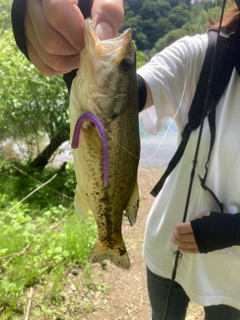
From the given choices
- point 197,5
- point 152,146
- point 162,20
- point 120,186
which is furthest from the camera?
point 152,146

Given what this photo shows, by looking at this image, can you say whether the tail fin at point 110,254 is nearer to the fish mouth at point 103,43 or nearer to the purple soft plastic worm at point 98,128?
the purple soft plastic worm at point 98,128

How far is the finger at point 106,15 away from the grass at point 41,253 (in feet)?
6.08

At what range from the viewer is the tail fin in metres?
1.12

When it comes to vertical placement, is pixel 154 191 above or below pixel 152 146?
above

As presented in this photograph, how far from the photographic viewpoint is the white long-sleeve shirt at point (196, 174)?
4.36 feet

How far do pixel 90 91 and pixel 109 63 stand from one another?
10 cm

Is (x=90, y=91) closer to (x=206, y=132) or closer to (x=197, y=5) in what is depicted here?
(x=206, y=132)

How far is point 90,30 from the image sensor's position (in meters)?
0.79

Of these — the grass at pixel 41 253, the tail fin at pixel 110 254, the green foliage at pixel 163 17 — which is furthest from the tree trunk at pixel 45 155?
the tail fin at pixel 110 254

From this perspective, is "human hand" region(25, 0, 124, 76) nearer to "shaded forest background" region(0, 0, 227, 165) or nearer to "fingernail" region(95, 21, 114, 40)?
"fingernail" region(95, 21, 114, 40)

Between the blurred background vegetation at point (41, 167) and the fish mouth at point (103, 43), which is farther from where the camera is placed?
the blurred background vegetation at point (41, 167)

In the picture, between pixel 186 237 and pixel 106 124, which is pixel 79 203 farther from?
pixel 186 237

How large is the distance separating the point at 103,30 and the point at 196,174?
31.1 inches

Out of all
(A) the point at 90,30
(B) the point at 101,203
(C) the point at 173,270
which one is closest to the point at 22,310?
(C) the point at 173,270
